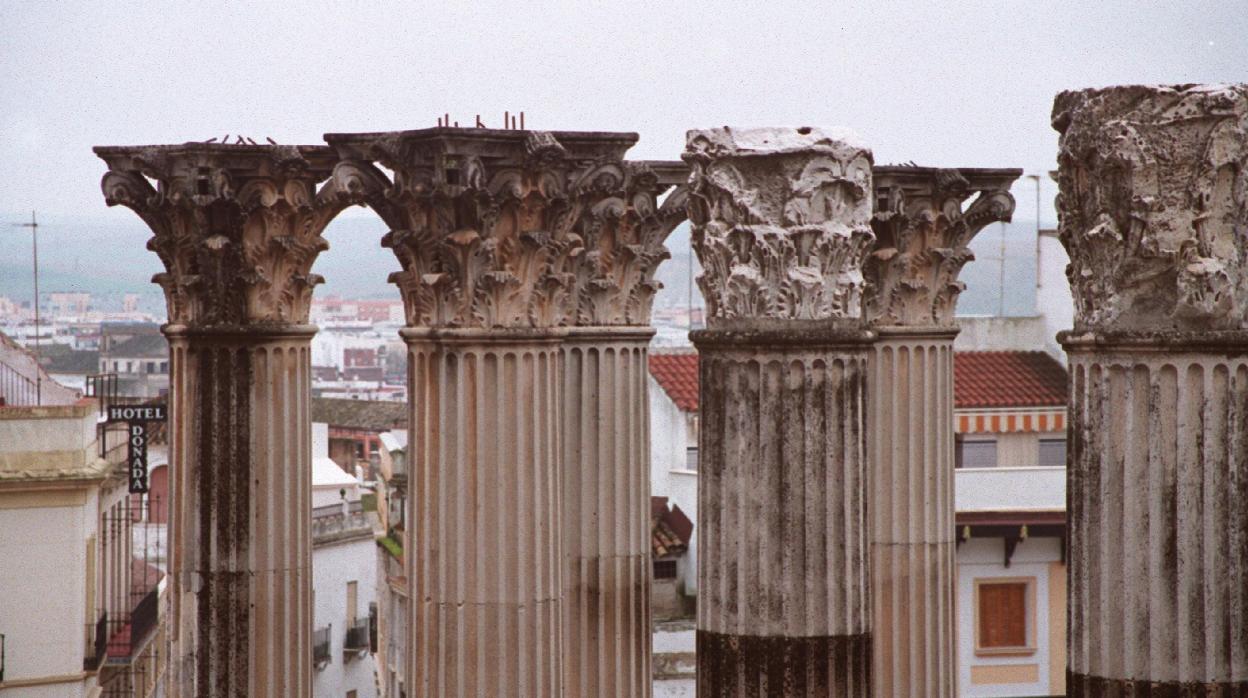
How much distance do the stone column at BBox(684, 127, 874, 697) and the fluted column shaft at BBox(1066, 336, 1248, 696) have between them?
1633mm

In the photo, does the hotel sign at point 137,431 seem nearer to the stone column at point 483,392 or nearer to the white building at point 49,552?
the white building at point 49,552

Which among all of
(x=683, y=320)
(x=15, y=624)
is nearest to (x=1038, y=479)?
(x=15, y=624)

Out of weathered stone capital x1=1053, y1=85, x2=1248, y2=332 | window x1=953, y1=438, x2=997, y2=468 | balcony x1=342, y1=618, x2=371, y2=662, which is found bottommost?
balcony x1=342, y1=618, x2=371, y2=662

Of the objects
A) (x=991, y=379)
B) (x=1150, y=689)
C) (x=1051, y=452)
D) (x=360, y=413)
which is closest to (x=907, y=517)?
(x=1150, y=689)

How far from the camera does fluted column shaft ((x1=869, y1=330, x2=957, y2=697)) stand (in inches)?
666

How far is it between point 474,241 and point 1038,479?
75.1 feet

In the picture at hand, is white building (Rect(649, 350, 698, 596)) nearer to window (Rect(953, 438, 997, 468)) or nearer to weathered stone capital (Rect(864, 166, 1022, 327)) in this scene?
window (Rect(953, 438, 997, 468))

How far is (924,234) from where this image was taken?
16688 mm

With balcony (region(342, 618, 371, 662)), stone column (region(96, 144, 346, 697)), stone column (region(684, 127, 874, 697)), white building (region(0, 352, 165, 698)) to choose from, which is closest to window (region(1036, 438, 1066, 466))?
white building (region(0, 352, 165, 698))

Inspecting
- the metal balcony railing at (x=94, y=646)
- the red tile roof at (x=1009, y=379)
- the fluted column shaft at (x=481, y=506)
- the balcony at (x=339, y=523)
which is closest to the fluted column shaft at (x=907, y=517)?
the fluted column shaft at (x=481, y=506)

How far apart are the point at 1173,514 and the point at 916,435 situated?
292 inches

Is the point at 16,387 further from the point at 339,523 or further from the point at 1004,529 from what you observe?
the point at 1004,529

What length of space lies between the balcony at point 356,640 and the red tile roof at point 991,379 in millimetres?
15120

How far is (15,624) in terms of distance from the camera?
97.7ft
